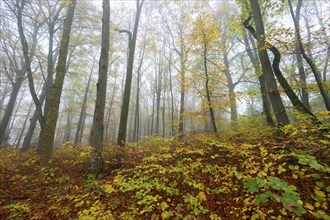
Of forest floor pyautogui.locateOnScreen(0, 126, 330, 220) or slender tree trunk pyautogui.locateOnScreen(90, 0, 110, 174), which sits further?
slender tree trunk pyautogui.locateOnScreen(90, 0, 110, 174)

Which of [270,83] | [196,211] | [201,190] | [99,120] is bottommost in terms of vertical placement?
[196,211]

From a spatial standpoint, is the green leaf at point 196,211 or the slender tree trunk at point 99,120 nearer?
the green leaf at point 196,211

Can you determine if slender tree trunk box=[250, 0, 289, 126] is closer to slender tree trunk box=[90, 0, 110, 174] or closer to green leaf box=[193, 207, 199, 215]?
green leaf box=[193, 207, 199, 215]

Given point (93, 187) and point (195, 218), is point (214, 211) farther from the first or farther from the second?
point (93, 187)

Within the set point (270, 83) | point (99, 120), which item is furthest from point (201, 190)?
point (99, 120)

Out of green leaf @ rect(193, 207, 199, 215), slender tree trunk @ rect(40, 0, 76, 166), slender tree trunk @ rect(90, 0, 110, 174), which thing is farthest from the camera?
slender tree trunk @ rect(40, 0, 76, 166)

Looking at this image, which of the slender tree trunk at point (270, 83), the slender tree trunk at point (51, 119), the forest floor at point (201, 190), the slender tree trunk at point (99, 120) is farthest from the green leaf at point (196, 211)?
the slender tree trunk at point (51, 119)

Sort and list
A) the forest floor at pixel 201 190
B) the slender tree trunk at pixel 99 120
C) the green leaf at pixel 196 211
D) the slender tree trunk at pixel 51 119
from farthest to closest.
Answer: the slender tree trunk at pixel 51 119, the slender tree trunk at pixel 99 120, the green leaf at pixel 196 211, the forest floor at pixel 201 190

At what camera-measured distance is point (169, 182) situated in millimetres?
4070

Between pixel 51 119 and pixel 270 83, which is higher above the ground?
pixel 270 83

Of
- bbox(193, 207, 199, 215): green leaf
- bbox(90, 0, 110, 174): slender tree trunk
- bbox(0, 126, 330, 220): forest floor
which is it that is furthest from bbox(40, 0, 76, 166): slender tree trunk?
bbox(193, 207, 199, 215): green leaf

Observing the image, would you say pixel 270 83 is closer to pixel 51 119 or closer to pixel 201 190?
pixel 201 190

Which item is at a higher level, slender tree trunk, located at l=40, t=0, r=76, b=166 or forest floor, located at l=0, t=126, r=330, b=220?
slender tree trunk, located at l=40, t=0, r=76, b=166

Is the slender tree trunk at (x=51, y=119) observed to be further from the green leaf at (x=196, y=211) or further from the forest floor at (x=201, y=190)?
the green leaf at (x=196, y=211)
